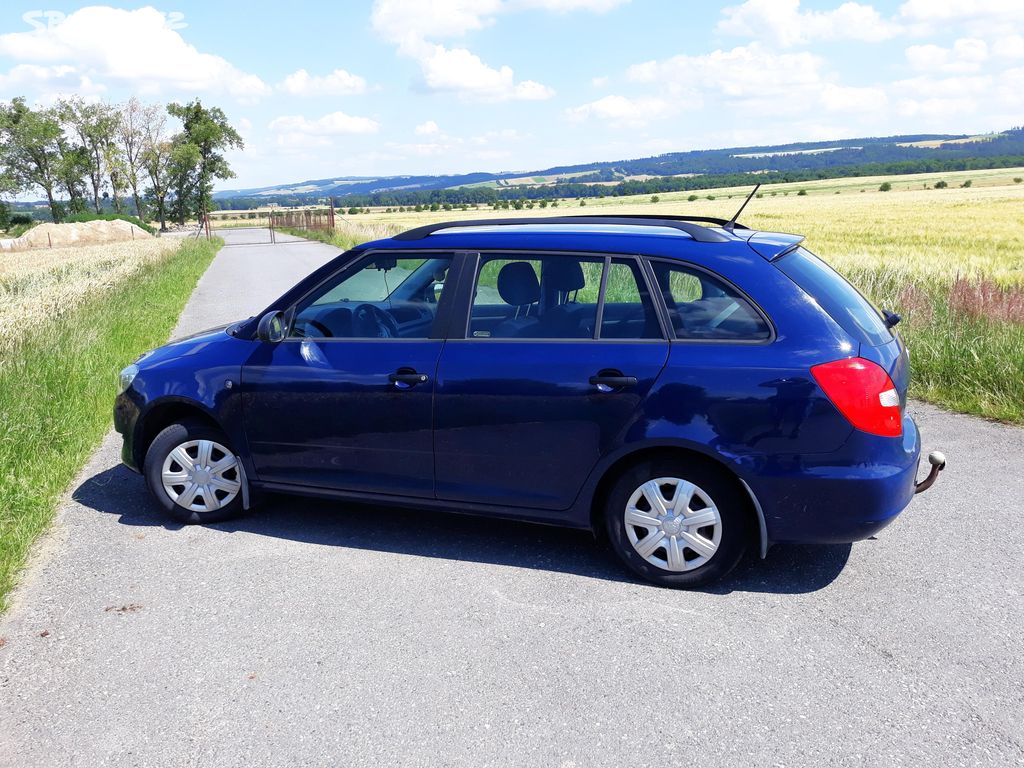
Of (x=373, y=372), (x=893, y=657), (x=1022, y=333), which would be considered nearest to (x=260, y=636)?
(x=373, y=372)

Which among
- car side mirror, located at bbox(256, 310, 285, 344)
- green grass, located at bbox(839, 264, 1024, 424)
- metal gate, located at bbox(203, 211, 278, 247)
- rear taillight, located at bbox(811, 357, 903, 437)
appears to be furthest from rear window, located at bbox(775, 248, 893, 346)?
metal gate, located at bbox(203, 211, 278, 247)

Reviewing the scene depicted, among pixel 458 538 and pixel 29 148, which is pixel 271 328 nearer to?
pixel 458 538

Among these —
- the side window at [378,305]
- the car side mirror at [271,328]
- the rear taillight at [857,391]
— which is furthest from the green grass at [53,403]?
the rear taillight at [857,391]

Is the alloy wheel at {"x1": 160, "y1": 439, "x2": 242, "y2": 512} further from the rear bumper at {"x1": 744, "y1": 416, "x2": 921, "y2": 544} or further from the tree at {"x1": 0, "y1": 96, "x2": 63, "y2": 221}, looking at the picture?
the tree at {"x1": 0, "y1": 96, "x2": 63, "y2": 221}

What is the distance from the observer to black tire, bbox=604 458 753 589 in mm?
4004

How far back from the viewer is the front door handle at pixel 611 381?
13.2 feet

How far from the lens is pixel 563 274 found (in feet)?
14.9

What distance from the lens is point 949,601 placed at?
13.1 ft

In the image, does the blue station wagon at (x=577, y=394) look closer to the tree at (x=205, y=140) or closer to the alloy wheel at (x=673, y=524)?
the alloy wheel at (x=673, y=524)

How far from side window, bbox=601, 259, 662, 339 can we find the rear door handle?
225 mm

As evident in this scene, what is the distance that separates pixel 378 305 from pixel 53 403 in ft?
11.8

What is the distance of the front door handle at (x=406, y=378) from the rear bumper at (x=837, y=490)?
5.27 feet

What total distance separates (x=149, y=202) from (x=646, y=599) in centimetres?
10825

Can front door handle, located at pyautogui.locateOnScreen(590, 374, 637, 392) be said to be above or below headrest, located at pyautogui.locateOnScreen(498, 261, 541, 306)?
below
